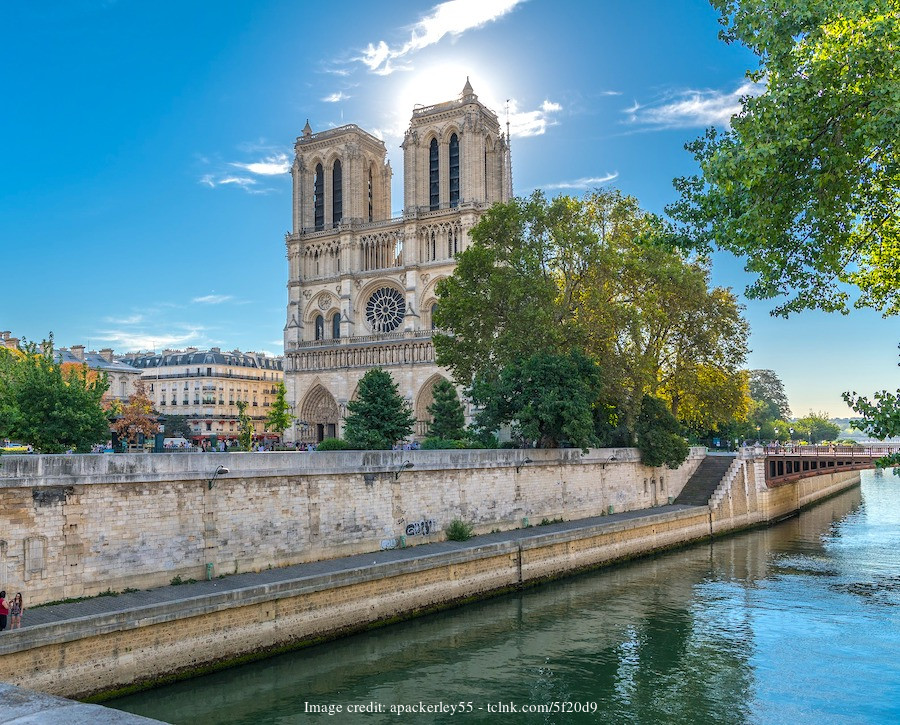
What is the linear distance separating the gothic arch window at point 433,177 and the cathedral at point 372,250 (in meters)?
0.08

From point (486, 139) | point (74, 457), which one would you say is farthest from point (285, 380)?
point (74, 457)

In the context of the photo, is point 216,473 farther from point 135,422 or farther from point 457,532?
point 135,422

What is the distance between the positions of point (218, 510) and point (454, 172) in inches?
1767

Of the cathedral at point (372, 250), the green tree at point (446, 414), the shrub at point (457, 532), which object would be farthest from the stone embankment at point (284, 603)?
the cathedral at point (372, 250)

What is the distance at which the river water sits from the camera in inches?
501

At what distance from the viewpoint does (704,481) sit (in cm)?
3700

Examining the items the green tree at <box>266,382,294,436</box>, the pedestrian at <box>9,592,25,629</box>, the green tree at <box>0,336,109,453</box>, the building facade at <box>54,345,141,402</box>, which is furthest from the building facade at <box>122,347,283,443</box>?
the pedestrian at <box>9,592,25,629</box>

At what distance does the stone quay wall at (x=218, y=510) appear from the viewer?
45.4 feet

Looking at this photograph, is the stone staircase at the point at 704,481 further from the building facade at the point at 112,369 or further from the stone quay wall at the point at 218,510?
the building facade at the point at 112,369

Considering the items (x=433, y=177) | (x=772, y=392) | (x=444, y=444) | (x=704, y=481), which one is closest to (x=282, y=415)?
(x=433, y=177)

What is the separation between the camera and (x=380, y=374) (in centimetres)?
3566

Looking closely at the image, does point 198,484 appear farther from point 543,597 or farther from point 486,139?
point 486,139

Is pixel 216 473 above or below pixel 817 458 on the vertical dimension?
above

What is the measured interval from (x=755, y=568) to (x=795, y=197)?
17.1 meters
